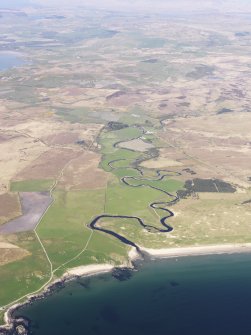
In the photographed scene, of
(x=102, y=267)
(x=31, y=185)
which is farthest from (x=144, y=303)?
(x=31, y=185)

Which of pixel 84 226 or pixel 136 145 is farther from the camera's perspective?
pixel 136 145

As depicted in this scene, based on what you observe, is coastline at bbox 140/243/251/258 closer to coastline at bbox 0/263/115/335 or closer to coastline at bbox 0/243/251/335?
coastline at bbox 0/243/251/335

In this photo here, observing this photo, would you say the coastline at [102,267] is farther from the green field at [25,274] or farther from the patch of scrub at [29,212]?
the patch of scrub at [29,212]

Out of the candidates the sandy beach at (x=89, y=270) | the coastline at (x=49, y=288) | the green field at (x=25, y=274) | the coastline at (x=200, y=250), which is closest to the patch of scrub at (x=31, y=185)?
the green field at (x=25, y=274)

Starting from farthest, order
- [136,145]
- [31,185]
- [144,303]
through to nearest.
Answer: [136,145], [31,185], [144,303]

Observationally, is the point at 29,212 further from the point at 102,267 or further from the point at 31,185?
the point at 102,267
